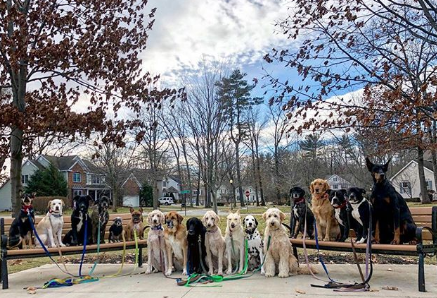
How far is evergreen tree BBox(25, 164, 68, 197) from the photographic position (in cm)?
3925

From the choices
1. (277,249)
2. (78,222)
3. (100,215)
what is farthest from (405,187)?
(78,222)

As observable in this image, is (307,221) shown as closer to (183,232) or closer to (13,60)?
(183,232)

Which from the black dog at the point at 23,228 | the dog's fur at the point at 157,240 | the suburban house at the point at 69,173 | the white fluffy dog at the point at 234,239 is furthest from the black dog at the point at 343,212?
the suburban house at the point at 69,173

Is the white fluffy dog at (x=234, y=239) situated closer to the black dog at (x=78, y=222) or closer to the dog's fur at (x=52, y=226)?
the black dog at (x=78, y=222)

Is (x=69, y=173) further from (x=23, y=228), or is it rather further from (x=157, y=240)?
(x=157, y=240)

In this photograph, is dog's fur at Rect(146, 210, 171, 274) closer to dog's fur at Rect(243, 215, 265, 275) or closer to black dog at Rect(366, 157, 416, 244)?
dog's fur at Rect(243, 215, 265, 275)

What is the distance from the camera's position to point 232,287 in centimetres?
514

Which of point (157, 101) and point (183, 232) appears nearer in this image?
point (183, 232)

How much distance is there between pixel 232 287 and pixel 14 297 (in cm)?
288

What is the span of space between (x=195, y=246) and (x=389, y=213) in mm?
2887

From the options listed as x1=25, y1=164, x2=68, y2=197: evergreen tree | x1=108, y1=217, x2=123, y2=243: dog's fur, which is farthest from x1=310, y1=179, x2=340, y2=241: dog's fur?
x1=25, y1=164, x2=68, y2=197: evergreen tree

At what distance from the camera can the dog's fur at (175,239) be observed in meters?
6.00

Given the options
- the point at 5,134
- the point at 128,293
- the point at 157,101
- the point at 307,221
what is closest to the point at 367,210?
the point at 307,221

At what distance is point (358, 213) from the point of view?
548cm
